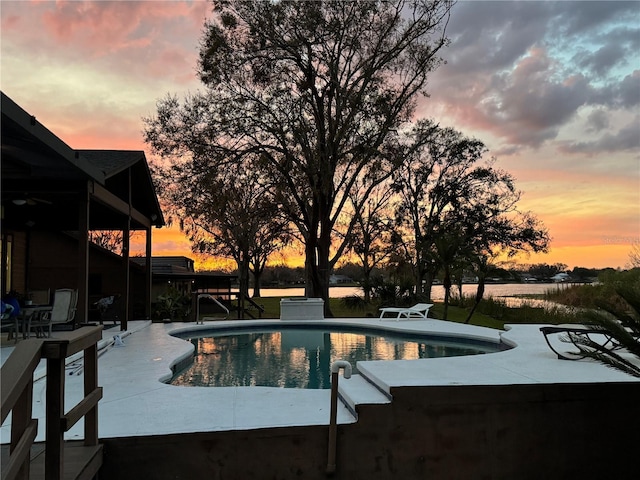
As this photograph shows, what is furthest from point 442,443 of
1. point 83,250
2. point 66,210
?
point 66,210

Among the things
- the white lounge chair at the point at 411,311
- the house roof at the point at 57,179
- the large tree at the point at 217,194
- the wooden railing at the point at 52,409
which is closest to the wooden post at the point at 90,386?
the wooden railing at the point at 52,409

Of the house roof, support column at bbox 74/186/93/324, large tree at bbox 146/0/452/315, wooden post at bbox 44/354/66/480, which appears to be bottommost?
wooden post at bbox 44/354/66/480

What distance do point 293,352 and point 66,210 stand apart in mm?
7887

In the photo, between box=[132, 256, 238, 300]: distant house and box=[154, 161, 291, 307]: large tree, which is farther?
box=[132, 256, 238, 300]: distant house

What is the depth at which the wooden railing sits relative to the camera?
240 centimetres

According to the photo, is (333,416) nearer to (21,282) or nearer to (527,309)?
(21,282)

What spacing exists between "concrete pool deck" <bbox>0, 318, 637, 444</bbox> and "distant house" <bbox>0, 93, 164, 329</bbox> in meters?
2.91

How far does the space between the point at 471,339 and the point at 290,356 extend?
4.17 metres

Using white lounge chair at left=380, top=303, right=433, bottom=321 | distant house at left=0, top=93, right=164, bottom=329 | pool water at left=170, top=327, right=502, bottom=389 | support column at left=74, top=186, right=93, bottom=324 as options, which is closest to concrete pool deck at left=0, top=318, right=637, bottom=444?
pool water at left=170, top=327, right=502, bottom=389

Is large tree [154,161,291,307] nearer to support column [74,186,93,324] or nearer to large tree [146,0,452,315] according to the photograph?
large tree [146,0,452,315]

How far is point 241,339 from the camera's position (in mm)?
12125

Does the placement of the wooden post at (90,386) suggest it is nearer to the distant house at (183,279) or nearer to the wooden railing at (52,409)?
the wooden railing at (52,409)

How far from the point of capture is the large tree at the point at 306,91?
18500 mm

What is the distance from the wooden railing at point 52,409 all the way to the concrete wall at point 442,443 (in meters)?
0.38
